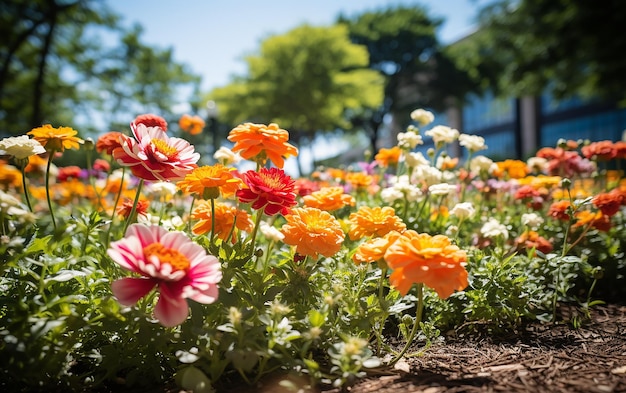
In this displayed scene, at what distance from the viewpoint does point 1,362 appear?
3.67 ft

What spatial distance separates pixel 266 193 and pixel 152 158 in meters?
0.36

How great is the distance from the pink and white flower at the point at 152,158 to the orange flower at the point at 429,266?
698 millimetres

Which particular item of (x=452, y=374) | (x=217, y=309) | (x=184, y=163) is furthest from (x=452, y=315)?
(x=184, y=163)

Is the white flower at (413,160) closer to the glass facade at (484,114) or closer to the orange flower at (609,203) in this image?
the orange flower at (609,203)

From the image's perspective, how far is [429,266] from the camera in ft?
3.76

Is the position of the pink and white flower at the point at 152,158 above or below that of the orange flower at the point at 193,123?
below

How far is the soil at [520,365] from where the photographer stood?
1299mm

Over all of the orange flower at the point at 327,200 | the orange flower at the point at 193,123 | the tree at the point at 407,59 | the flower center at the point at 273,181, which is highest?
the tree at the point at 407,59

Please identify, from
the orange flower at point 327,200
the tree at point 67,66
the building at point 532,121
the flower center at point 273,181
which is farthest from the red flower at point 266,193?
the building at point 532,121

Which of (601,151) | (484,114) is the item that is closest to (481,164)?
(601,151)

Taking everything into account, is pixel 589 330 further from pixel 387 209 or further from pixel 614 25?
pixel 614 25

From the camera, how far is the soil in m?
1.30

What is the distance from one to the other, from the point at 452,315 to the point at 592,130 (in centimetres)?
2368

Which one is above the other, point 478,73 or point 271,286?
point 478,73
